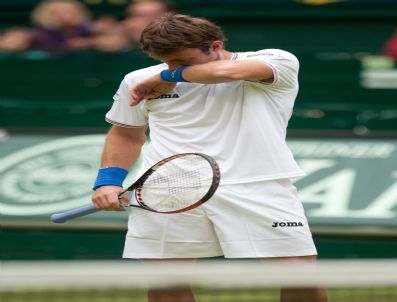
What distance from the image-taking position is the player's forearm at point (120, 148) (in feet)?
16.5

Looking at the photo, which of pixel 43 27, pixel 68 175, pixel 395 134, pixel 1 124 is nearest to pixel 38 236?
pixel 68 175

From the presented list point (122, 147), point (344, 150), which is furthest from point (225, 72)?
point (344, 150)

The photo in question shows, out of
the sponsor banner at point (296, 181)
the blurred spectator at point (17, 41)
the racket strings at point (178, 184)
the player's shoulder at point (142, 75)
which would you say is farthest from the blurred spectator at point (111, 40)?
the racket strings at point (178, 184)

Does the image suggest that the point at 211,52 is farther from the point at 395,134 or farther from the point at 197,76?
the point at 395,134

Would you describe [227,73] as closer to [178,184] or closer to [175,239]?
[178,184]

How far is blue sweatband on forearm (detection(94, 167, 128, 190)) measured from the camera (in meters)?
4.91

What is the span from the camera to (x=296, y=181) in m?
7.95

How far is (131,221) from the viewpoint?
484cm

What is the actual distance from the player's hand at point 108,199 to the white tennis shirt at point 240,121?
317mm

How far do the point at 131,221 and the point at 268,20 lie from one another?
5.18 m

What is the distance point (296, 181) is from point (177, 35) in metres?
3.61

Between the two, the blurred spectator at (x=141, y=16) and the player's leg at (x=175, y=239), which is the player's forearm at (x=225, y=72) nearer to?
the player's leg at (x=175, y=239)

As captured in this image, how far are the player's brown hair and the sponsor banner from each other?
3440 millimetres

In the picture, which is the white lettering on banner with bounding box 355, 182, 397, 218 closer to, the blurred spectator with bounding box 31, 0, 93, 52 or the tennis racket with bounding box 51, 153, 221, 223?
the blurred spectator with bounding box 31, 0, 93, 52
